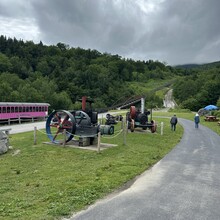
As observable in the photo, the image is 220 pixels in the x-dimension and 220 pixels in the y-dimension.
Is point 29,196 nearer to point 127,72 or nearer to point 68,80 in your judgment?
point 68,80

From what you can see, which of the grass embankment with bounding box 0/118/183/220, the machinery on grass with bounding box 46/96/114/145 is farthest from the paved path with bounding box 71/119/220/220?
the machinery on grass with bounding box 46/96/114/145

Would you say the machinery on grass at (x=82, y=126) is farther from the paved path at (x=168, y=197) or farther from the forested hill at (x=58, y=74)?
the forested hill at (x=58, y=74)

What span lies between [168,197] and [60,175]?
11.6 ft

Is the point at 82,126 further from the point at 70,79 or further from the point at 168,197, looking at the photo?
the point at 70,79

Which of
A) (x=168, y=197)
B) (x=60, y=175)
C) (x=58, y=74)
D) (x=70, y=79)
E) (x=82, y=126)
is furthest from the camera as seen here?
(x=70, y=79)

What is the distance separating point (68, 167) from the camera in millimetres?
9641

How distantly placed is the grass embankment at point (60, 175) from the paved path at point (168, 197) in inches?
18.9

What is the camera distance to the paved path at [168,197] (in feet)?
18.4

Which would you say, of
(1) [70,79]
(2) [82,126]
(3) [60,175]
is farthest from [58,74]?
(3) [60,175]

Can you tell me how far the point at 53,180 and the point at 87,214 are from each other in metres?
2.60

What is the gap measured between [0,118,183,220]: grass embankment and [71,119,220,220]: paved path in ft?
1.58

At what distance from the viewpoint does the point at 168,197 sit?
6.67 metres

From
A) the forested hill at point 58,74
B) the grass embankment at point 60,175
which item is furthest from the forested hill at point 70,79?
the grass embankment at point 60,175

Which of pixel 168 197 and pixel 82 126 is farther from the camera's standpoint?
pixel 82 126
